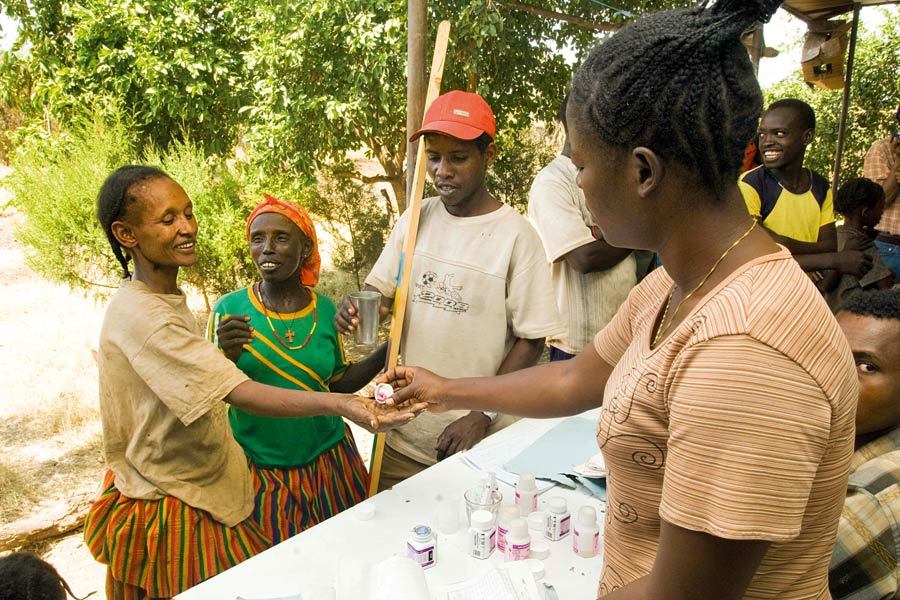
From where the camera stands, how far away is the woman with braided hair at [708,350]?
32.3 inches

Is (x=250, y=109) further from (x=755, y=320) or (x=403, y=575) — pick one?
(x=755, y=320)

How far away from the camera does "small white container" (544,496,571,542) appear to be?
74.6 inches

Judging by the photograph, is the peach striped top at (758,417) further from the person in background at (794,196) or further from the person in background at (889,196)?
the person in background at (889,196)

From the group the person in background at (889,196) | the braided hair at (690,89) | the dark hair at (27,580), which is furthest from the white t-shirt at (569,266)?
the person in background at (889,196)

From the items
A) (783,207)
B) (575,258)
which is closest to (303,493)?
(575,258)

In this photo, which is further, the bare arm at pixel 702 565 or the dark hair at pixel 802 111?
the dark hair at pixel 802 111

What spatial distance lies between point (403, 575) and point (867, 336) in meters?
1.39

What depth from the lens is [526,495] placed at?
2033 millimetres

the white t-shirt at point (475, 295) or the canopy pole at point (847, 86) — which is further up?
the canopy pole at point (847, 86)

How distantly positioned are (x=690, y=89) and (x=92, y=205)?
285 inches

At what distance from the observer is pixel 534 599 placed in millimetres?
1554

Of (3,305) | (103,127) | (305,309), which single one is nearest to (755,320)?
(305,309)

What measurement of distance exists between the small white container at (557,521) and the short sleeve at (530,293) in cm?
77

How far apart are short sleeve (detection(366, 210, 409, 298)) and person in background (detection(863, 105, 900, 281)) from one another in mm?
3825
